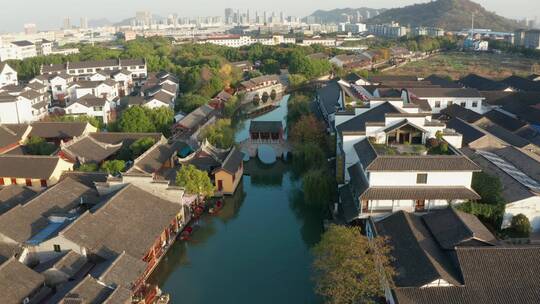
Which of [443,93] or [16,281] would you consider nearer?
Answer: [16,281]

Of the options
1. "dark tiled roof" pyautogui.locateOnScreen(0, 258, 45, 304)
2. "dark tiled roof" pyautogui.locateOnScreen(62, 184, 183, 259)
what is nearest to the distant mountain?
"dark tiled roof" pyautogui.locateOnScreen(62, 184, 183, 259)

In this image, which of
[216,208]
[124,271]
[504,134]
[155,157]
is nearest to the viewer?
[124,271]

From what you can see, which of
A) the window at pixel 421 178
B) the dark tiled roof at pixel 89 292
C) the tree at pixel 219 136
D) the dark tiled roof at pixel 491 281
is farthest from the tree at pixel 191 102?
the dark tiled roof at pixel 491 281

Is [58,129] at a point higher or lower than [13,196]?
higher

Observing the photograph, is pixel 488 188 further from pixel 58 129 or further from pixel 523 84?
pixel 523 84

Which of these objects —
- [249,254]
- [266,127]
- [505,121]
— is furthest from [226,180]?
[505,121]

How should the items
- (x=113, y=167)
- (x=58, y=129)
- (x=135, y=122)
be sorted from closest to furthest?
(x=113, y=167) < (x=58, y=129) < (x=135, y=122)

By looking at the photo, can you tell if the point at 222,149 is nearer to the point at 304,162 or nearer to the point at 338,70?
the point at 304,162
